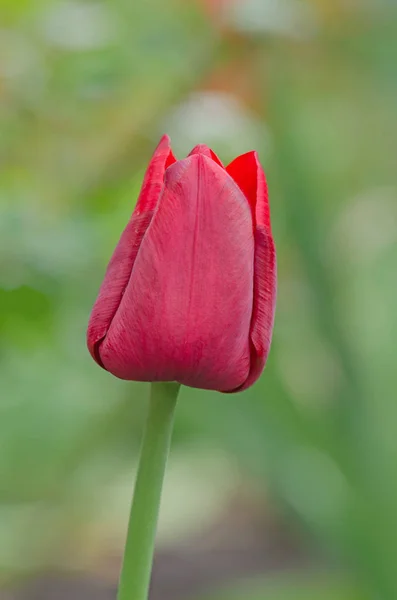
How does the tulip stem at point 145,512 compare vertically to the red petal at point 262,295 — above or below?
below

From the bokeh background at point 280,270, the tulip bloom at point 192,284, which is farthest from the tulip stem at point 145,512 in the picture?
the bokeh background at point 280,270

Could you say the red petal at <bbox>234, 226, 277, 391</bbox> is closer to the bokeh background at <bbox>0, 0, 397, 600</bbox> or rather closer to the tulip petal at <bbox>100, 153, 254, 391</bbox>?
the tulip petal at <bbox>100, 153, 254, 391</bbox>

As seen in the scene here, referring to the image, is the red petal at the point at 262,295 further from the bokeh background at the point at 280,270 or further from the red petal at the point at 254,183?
the bokeh background at the point at 280,270

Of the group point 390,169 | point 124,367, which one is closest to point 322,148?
point 390,169

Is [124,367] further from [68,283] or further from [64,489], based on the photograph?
[64,489]

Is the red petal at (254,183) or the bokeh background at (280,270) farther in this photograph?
the bokeh background at (280,270)

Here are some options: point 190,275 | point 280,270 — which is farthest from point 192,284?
point 280,270
